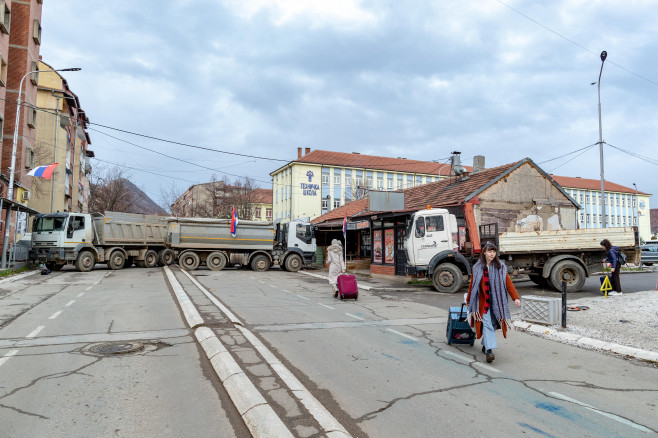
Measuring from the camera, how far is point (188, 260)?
2322 centimetres

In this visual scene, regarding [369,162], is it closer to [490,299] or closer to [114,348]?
[490,299]

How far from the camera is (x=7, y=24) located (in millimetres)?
25219

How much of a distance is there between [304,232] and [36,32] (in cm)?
2376

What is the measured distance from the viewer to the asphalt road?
369cm

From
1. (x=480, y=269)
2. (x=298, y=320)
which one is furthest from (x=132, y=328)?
(x=480, y=269)

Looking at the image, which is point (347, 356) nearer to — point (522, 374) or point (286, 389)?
point (286, 389)

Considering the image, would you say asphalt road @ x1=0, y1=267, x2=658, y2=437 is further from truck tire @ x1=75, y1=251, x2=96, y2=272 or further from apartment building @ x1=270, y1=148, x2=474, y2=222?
apartment building @ x1=270, y1=148, x2=474, y2=222

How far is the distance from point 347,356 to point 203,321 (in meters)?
3.15

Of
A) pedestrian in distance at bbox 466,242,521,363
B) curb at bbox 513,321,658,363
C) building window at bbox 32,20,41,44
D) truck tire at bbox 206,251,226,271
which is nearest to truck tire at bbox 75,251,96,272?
truck tire at bbox 206,251,226,271

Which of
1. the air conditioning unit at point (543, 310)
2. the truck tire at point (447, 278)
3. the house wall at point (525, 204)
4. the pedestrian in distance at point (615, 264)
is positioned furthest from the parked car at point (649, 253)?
the air conditioning unit at point (543, 310)

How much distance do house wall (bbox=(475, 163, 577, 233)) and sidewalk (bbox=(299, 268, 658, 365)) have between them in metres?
8.54

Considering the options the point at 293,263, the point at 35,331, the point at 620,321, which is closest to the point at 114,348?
the point at 35,331

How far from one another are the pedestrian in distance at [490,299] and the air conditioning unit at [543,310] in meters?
3.12

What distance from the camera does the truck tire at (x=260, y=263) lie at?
24234 mm
